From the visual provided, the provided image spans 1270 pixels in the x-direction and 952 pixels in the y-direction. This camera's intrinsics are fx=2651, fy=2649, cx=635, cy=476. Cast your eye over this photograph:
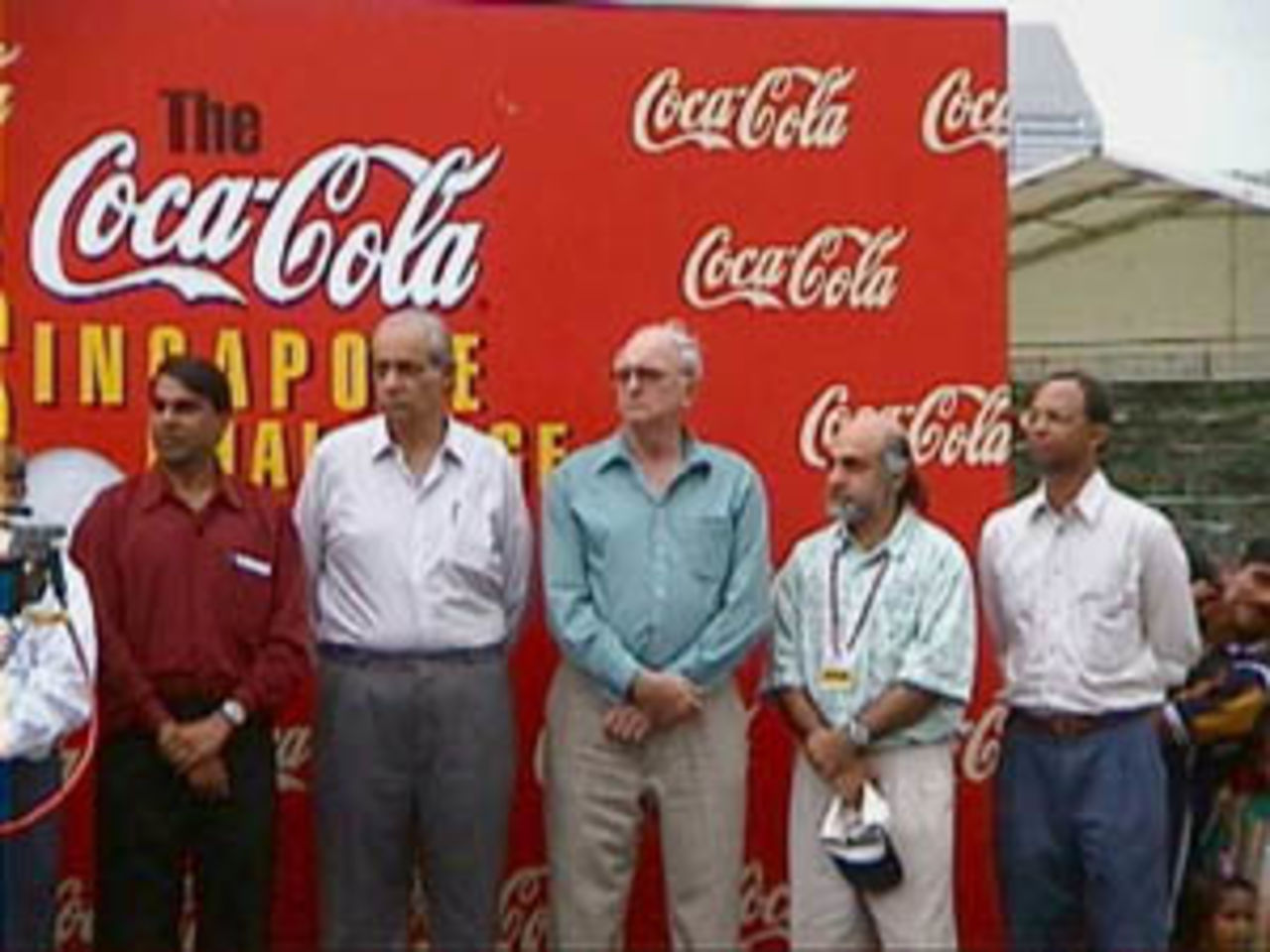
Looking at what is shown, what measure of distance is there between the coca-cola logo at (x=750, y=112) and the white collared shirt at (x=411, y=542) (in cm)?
115

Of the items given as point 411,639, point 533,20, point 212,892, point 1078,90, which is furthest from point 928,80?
point 1078,90

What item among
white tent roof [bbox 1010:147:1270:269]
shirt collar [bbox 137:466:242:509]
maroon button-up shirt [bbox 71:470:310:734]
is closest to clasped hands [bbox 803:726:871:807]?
maroon button-up shirt [bbox 71:470:310:734]

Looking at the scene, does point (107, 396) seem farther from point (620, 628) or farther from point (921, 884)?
point (921, 884)

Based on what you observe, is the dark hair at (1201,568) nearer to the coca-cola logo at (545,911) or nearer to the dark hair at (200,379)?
the coca-cola logo at (545,911)

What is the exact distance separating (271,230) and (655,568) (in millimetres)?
1483

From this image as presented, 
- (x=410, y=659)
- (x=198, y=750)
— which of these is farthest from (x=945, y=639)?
(x=198, y=750)

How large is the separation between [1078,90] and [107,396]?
35.8ft

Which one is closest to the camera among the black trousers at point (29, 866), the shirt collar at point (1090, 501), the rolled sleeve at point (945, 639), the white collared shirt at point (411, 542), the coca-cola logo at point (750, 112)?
the black trousers at point (29, 866)

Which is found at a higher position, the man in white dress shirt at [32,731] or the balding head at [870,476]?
the balding head at [870,476]

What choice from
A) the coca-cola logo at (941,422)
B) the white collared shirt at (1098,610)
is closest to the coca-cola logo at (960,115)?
the coca-cola logo at (941,422)

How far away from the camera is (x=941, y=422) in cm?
737

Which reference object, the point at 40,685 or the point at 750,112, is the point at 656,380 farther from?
the point at 40,685

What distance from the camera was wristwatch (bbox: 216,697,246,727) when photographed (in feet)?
20.7

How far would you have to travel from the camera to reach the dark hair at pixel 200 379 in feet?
21.2
